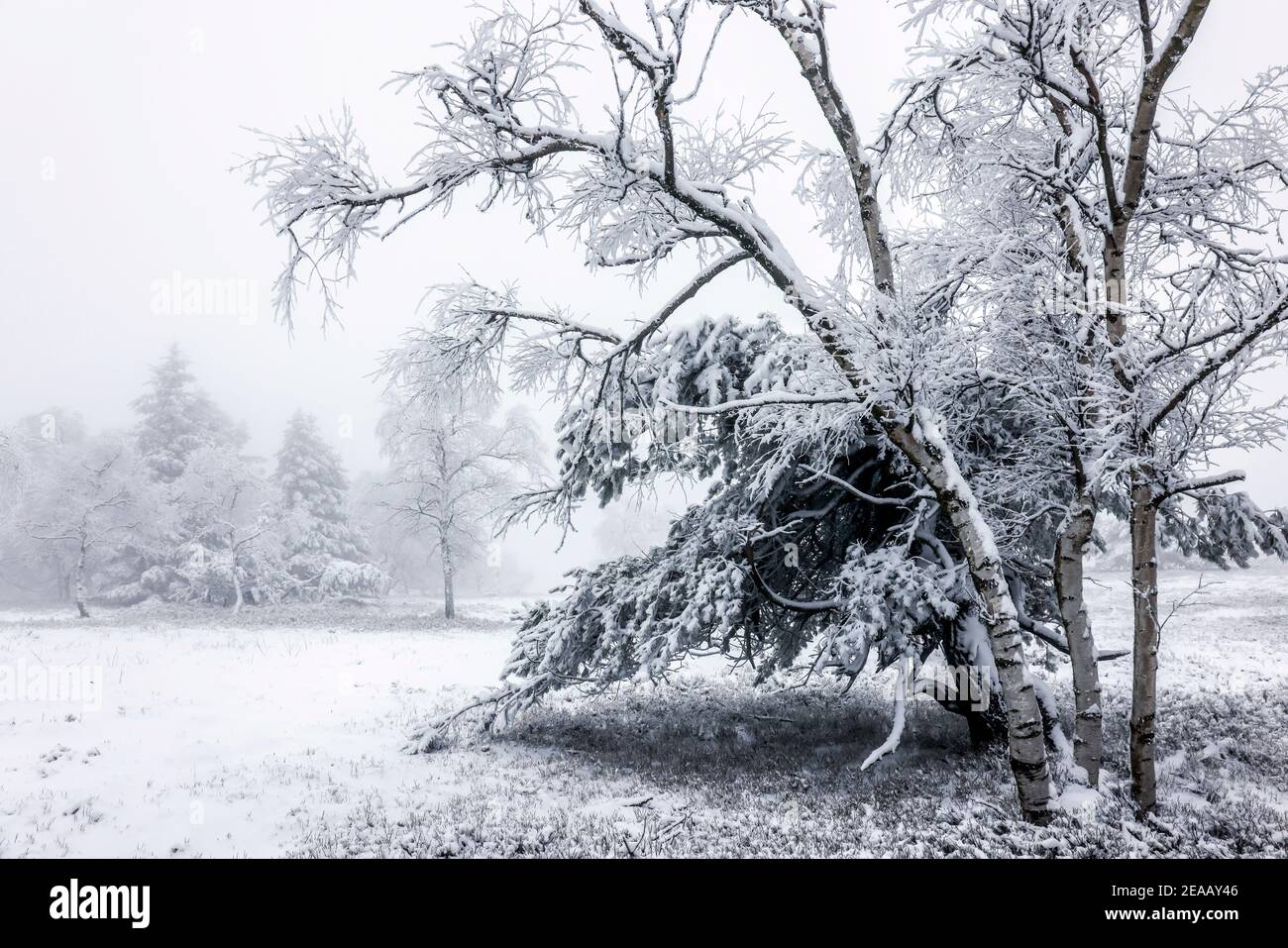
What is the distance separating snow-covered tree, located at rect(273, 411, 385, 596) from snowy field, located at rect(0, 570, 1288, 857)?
731 inches

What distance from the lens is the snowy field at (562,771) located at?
5.59 meters

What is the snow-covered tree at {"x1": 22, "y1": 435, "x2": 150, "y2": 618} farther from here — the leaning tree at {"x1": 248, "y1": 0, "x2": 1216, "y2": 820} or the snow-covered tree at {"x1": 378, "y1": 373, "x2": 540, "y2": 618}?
the leaning tree at {"x1": 248, "y1": 0, "x2": 1216, "y2": 820}

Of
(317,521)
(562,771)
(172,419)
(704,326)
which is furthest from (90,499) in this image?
(704,326)

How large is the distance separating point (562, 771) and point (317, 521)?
33.7 metres

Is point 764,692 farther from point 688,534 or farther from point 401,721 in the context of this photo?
point 401,721

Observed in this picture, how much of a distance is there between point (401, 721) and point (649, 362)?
7.07m

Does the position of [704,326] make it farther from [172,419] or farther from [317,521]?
[172,419]

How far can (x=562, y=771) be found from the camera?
817 centimetres

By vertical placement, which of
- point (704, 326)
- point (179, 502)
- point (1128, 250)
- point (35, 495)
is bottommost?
point (179, 502)

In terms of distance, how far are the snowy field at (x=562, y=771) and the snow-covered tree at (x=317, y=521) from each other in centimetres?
1857

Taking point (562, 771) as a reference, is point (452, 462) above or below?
above

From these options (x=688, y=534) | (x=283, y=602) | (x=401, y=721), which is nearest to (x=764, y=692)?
(x=688, y=534)

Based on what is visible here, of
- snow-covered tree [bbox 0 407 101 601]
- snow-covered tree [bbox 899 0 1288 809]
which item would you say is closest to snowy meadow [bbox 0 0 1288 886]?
snow-covered tree [bbox 899 0 1288 809]
